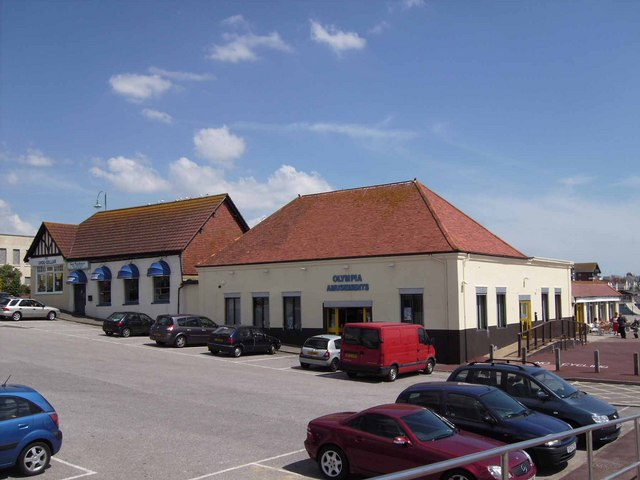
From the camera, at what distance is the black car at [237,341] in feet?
96.1

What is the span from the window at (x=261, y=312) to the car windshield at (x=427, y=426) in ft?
85.3

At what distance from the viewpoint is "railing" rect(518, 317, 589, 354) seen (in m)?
32.5

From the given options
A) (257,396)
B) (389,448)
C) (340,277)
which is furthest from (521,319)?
(389,448)

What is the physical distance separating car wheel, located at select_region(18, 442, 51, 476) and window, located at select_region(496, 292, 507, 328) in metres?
A: 26.0

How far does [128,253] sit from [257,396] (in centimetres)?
2825

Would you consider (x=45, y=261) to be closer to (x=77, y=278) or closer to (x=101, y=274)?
(x=77, y=278)

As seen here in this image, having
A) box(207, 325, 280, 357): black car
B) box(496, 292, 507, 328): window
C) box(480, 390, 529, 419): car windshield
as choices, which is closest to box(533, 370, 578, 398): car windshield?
box(480, 390, 529, 419): car windshield

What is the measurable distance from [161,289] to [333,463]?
33.5 meters

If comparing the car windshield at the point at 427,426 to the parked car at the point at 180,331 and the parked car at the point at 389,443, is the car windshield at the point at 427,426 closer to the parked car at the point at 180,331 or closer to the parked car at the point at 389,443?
the parked car at the point at 389,443

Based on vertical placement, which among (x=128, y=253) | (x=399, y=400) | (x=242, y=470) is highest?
(x=128, y=253)

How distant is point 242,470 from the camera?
36.6 ft

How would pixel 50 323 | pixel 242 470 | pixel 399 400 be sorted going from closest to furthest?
pixel 242 470, pixel 399 400, pixel 50 323

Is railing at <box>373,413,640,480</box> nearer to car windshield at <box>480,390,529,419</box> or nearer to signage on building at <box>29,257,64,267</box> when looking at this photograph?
car windshield at <box>480,390,529,419</box>

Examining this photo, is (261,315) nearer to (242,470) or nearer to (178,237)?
(178,237)
